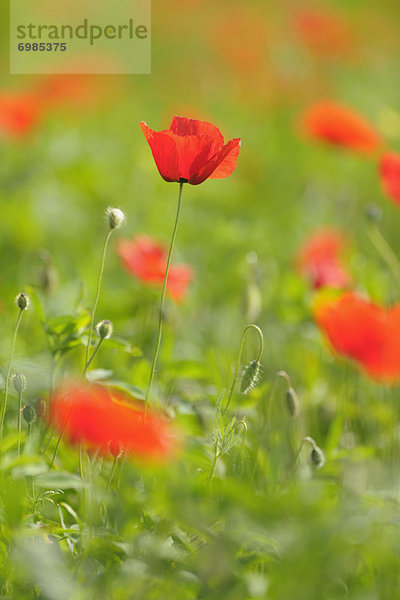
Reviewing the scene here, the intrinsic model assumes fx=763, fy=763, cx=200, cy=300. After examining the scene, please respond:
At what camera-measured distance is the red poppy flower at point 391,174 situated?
1790 millimetres

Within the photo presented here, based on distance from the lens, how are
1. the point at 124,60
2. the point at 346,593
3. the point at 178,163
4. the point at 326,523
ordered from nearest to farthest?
the point at 326,523 < the point at 346,593 < the point at 178,163 < the point at 124,60

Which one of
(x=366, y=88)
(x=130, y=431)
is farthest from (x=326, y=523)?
(x=366, y=88)

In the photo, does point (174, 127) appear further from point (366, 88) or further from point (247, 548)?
point (366, 88)

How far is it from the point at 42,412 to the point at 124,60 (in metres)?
5.23

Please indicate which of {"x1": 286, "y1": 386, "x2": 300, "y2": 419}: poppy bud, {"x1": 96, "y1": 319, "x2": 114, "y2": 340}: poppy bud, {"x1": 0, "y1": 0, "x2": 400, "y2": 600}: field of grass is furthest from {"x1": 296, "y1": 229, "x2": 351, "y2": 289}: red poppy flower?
{"x1": 96, "y1": 319, "x2": 114, "y2": 340}: poppy bud

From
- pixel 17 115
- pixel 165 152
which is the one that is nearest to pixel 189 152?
pixel 165 152

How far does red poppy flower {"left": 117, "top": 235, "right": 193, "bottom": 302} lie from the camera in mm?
1928

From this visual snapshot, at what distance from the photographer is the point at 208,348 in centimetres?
232

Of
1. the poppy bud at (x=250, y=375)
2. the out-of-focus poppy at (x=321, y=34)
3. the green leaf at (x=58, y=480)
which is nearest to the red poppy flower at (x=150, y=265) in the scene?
the poppy bud at (x=250, y=375)

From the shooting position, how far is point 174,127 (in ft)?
4.74

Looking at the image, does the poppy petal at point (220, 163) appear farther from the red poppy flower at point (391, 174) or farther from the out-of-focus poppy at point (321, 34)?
the out-of-focus poppy at point (321, 34)

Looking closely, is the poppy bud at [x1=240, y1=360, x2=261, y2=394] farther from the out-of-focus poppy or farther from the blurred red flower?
the out-of-focus poppy

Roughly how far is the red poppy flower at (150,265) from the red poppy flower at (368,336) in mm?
688

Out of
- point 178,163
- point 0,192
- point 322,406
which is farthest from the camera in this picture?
point 0,192
